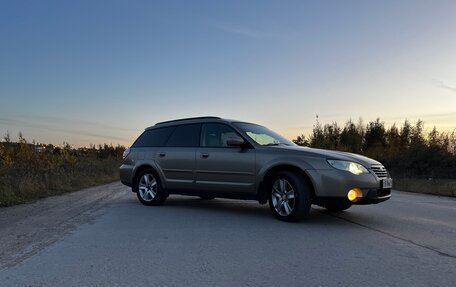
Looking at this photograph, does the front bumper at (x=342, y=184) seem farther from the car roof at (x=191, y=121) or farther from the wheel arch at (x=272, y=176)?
the car roof at (x=191, y=121)

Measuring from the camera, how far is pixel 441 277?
4.66 metres

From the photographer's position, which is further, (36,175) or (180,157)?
(36,175)

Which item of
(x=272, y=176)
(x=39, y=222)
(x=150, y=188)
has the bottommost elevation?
(x=39, y=222)

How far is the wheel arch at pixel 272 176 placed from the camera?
780 centimetres

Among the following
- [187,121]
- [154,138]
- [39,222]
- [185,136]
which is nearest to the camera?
[39,222]

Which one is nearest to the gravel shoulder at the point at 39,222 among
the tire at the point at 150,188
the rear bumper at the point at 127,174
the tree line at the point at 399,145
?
the rear bumper at the point at 127,174

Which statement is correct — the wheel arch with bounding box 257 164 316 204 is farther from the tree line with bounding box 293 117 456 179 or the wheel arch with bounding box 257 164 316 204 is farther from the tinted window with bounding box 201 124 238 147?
the tree line with bounding box 293 117 456 179

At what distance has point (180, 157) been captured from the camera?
384 inches

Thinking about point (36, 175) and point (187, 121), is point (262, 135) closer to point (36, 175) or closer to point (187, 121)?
point (187, 121)

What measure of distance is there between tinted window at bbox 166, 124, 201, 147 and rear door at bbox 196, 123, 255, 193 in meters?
0.18

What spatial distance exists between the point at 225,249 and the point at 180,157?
4099mm

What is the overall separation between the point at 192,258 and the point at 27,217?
4806mm

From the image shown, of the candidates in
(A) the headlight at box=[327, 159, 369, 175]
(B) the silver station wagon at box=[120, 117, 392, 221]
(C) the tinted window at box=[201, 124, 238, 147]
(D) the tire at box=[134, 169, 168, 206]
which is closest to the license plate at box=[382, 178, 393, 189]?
(B) the silver station wagon at box=[120, 117, 392, 221]

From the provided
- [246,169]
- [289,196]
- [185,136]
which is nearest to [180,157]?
[185,136]
